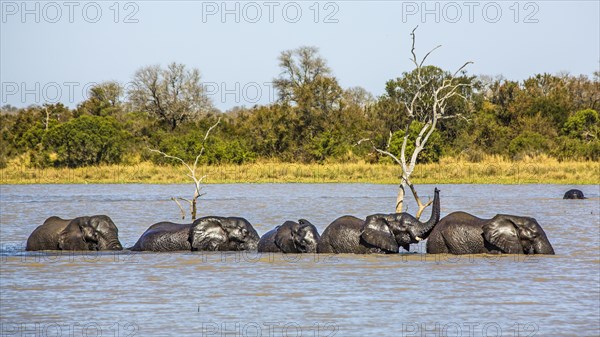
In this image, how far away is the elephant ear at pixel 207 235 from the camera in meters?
15.4

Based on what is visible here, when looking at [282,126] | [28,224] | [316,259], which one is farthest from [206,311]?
[282,126]

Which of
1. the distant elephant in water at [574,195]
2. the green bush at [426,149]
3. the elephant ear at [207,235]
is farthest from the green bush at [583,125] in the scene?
the elephant ear at [207,235]

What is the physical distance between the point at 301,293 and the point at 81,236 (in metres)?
5.11

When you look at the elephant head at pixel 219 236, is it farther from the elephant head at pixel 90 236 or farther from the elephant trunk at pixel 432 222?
the elephant trunk at pixel 432 222

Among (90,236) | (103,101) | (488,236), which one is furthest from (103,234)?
(103,101)

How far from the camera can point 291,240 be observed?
1494cm

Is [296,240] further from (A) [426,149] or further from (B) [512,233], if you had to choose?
(A) [426,149]

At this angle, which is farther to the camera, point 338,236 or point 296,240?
point 296,240

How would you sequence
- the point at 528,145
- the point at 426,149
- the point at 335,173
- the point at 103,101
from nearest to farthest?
1. the point at 335,173
2. the point at 426,149
3. the point at 528,145
4. the point at 103,101

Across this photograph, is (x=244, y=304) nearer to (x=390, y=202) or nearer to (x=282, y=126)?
(x=390, y=202)

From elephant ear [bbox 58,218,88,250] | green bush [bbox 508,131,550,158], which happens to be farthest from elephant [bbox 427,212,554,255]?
green bush [bbox 508,131,550,158]

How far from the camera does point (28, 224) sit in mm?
21359

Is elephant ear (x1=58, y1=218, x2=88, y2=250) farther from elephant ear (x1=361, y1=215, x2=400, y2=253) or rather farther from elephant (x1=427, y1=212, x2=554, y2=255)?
elephant (x1=427, y1=212, x2=554, y2=255)

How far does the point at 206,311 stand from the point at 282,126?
36587 mm
